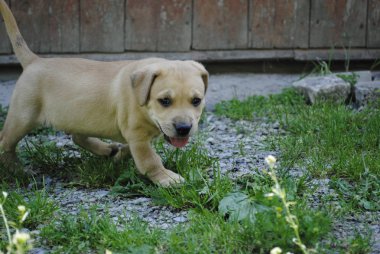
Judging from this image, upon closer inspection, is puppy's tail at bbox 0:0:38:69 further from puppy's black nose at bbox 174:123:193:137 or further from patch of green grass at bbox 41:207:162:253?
patch of green grass at bbox 41:207:162:253

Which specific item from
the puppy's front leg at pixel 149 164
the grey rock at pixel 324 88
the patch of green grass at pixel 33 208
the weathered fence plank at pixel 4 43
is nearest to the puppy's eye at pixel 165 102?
the puppy's front leg at pixel 149 164

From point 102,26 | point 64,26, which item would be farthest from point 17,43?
point 102,26

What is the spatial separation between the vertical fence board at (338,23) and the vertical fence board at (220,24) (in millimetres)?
886

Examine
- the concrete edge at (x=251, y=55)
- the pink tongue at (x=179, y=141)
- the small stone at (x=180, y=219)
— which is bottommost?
the small stone at (x=180, y=219)

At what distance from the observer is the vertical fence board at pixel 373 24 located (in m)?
7.55

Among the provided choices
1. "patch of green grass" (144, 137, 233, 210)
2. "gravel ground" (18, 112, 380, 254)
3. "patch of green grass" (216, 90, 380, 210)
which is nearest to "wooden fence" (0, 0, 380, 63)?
"patch of green grass" (216, 90, 380, 210)

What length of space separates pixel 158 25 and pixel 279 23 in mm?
1470

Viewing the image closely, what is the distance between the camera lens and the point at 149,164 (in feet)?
13.7

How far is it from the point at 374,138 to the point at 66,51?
3529mm

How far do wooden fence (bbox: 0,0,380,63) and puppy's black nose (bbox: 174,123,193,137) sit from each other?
325 centimetres

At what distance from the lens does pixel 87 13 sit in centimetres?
679

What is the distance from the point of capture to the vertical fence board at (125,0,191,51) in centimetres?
694

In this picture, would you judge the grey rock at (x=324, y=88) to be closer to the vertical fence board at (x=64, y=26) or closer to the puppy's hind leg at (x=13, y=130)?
the vertical fence board at (x=64, y=26)

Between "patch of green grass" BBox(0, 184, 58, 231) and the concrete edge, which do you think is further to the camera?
the concrete edge
